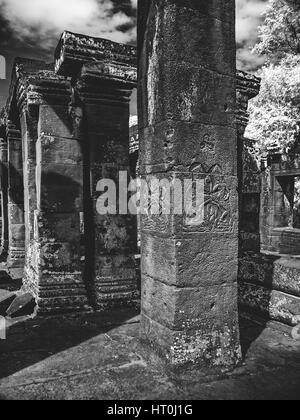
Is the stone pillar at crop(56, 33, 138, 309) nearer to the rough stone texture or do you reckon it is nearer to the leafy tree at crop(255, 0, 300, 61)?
the rough stone texture

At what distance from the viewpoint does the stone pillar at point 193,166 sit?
294cm

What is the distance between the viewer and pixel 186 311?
9.75 ft

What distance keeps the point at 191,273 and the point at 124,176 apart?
8.33ft

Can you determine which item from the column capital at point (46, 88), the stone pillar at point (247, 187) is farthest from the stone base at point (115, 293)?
the column capital at point (46, 88)

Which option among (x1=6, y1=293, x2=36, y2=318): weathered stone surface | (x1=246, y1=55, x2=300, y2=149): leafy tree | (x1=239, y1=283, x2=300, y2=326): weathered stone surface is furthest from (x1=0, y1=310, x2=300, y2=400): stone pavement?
(x1=246, y1=55, x2=300, y2=149): leafy tree

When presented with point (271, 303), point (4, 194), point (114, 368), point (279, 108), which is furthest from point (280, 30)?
point (114, 368)

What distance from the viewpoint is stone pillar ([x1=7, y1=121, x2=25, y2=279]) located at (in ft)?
25.5

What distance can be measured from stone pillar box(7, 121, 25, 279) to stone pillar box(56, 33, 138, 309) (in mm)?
3314


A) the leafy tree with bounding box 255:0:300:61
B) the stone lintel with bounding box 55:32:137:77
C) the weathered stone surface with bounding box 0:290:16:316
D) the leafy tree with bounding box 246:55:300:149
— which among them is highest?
the leafy tree with bounding box 255:0:300:61

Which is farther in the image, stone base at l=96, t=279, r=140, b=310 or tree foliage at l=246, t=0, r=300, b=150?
tree foliage at l=246, t=0, r=300, b=150

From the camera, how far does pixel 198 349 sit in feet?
9.80

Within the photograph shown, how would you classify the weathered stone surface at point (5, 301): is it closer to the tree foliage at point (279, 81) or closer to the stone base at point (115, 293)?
the stone base at point (115, 293)

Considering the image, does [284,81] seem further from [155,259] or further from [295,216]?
[155,259]

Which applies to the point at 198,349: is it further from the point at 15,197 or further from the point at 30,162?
the point at 15,197
